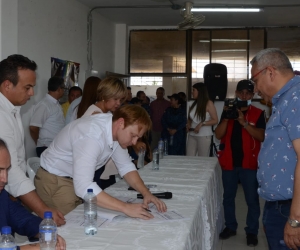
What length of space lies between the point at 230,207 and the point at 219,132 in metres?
0.74

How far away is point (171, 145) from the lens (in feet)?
24.9

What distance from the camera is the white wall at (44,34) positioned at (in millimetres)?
5500

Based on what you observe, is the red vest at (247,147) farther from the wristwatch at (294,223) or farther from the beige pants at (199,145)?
the beige pants at (199,145)

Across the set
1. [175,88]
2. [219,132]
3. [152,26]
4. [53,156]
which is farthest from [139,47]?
[53,156]

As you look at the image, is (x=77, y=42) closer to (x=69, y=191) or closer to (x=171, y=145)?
(x=171, y=145)

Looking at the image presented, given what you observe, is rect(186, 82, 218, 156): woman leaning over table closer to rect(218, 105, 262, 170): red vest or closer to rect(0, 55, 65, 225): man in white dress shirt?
rect(218, 105, 262, 170): red vest

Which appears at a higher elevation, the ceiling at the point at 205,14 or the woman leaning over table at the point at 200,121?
the ceiling at the point at 205,14

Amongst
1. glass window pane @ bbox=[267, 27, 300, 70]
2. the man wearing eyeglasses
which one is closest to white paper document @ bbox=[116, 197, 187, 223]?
the man wearing eyeglasses

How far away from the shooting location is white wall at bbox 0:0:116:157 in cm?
550

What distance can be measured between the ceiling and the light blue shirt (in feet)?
17.0

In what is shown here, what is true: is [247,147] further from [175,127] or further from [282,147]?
[175,127]

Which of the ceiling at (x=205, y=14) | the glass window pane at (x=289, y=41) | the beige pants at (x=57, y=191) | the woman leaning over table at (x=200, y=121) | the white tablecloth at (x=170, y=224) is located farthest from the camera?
the glass window pane at (x=289, y=41)

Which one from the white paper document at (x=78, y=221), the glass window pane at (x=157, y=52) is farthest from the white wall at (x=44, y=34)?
the white paper document at (x=78, y=221)

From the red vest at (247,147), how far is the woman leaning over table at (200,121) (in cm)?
190
